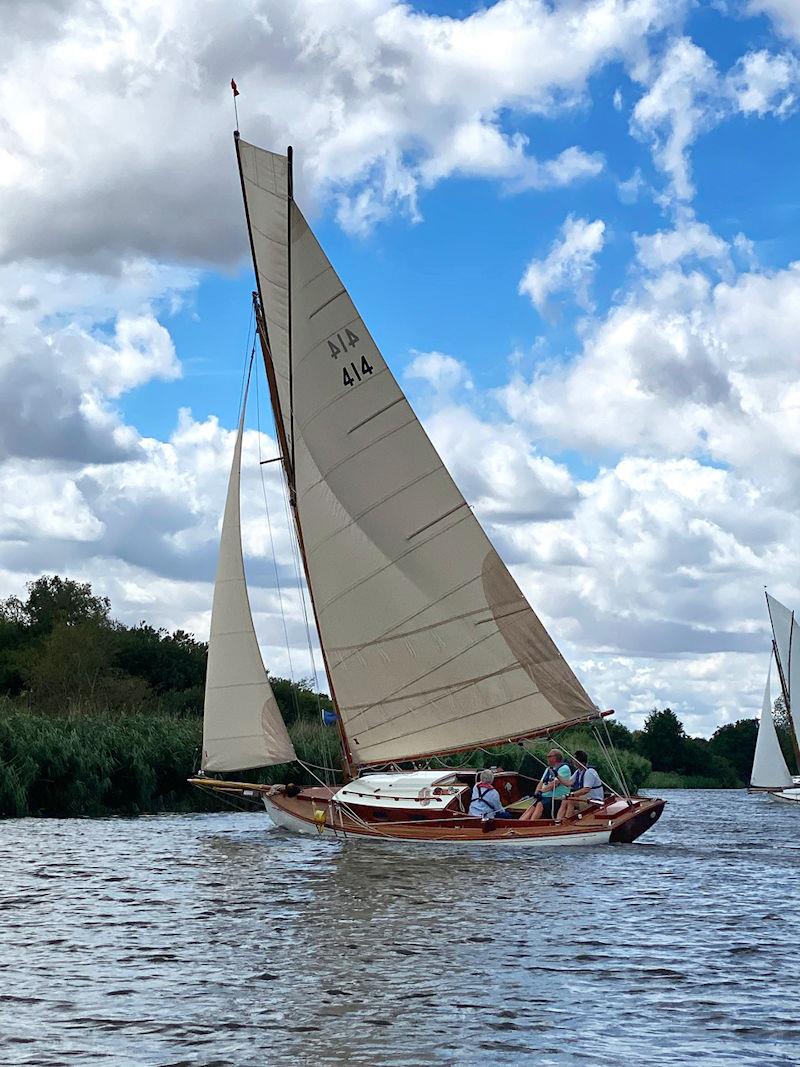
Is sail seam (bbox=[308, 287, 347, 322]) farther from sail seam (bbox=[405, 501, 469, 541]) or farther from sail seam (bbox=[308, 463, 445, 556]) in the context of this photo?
sail seam (bbox=[405, 501, 469, 541])

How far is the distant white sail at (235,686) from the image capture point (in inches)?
1276

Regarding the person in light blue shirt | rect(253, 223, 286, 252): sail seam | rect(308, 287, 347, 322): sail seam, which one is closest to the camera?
the person in light blue shirt

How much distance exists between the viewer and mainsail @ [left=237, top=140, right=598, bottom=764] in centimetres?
2908

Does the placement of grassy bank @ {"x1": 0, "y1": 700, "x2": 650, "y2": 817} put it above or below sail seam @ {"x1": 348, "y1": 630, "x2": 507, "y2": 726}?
below

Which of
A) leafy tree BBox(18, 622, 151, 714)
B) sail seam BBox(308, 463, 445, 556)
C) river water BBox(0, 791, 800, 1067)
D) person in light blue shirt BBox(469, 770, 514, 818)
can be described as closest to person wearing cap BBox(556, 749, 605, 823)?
river water BBox(0, 791, 800, 1067)

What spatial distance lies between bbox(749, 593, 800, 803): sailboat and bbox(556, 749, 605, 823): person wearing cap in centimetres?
3808

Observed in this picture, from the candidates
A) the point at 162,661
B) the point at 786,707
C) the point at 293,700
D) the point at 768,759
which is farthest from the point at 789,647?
the point at 162,661

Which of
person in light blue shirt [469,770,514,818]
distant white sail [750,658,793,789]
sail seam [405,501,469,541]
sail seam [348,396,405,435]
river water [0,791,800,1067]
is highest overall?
sail seam [348,396,405,435]

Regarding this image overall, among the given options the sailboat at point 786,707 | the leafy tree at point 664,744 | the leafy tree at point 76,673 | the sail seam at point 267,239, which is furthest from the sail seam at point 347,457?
the leafy tree at point 664,744

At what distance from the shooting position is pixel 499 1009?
12508 millimetres

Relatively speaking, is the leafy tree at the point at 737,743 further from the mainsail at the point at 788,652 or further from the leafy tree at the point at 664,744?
the mainsail at the point at 788,652

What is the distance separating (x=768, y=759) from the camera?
69500mm

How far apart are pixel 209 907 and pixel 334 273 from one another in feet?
50.5

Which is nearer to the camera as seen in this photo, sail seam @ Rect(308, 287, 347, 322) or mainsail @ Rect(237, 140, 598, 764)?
mainsail @ Rect(237, 140, 598, 764)
